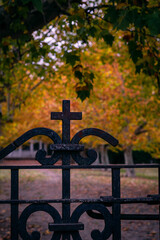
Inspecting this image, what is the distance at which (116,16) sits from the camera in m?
2.84

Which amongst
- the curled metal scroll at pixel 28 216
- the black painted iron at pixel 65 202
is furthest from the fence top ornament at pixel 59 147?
the curled metal scroll at pixel 28 216

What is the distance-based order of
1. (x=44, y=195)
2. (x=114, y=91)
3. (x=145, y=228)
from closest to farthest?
(x=145, y=228) → (x=44, y=195) → (x=114, y=91)

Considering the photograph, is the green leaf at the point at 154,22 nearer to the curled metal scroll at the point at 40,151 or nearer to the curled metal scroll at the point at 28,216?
the curled metal scroll at the point at 40,151

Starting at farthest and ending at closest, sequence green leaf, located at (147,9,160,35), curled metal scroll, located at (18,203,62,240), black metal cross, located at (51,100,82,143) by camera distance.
Result: 1. black metal cross, located at (51,100,82,143)
2. curled metal scroll, located at (18,203,62,240)
3. green leaf, located at (147,9,160,35)

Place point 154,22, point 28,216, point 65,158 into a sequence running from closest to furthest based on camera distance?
point 154,22
point 28,216
point 65,158

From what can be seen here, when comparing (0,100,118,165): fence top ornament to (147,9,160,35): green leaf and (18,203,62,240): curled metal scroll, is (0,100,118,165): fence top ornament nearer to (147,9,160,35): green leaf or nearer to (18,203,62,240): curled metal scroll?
(18,203,62,240): curled metal scroll

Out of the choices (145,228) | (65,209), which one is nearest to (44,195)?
(145,228)

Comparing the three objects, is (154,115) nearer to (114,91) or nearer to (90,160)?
(114,91)

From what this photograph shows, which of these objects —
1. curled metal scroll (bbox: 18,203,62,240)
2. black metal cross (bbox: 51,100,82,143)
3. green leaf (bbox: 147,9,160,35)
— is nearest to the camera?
green leaf (bbox: 147,9,160,35)

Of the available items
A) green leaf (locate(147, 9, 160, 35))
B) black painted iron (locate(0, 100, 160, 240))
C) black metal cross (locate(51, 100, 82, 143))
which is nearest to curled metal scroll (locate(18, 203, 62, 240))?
black painted iron (locate(0, 100, 160, 240))

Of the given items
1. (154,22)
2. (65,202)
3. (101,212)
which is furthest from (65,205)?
(154,22)

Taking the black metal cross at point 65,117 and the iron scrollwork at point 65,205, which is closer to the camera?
the iron scrollwork at point 65,205

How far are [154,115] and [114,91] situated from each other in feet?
19.5

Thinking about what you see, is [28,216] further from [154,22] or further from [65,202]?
[154,22]
